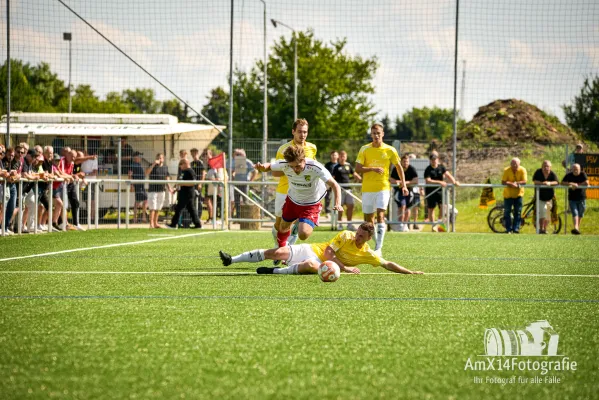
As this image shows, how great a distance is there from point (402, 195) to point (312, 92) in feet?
82.7

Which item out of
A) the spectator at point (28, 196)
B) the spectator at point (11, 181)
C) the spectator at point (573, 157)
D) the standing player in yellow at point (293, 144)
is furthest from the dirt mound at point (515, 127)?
the standing player in yellow at point (293, 144)

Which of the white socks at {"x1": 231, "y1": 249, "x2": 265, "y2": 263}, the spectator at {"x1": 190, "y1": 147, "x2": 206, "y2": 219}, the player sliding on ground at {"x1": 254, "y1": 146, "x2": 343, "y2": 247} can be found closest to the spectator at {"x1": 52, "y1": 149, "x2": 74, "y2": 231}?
the spectator at {"x1": 190, "y1": 147, "x2": 206, "y2": 219}

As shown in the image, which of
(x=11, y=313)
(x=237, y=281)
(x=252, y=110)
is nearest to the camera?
(x=11, y=313)

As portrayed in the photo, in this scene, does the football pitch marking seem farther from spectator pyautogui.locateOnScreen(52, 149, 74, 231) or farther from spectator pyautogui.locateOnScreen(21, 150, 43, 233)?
spectator pyautogui.locateOnScreen(52, 149, 74, 231)

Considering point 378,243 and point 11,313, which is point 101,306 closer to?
point 11,313

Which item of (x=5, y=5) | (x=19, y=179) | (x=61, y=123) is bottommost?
(x=19, y=179)

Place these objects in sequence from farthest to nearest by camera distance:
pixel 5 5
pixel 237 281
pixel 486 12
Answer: pixel 486 12 → pixel 5 5 → pixel 237 281

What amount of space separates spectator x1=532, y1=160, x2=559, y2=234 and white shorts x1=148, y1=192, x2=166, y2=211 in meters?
9.99

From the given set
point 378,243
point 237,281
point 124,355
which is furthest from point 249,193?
point 124,355

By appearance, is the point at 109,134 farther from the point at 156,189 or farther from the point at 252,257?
the point at 252,257

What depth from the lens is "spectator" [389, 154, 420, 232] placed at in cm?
1998

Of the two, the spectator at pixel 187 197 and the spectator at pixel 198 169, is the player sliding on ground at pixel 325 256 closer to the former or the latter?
the spectator at pixel 187 197

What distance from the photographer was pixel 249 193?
73.5 ft

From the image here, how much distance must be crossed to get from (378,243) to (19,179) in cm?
839
